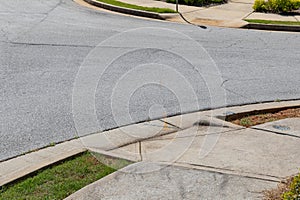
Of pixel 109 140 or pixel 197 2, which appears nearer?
pixel 109 140

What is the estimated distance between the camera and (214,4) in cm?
1795

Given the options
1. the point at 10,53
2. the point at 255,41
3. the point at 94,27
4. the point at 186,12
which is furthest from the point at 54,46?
the point at 186,12

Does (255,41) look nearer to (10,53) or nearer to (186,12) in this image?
(186,12)

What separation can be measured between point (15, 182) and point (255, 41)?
341 inches

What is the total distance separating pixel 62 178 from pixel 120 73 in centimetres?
429

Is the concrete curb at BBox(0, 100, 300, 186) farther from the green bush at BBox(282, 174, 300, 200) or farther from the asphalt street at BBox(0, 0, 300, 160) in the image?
the green bush at BBox(282, 174, 300, 200)

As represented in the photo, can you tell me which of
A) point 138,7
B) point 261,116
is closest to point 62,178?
point 261,116

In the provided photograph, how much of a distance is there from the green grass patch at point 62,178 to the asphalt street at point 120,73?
0.80 m

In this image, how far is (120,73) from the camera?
31.1 feet

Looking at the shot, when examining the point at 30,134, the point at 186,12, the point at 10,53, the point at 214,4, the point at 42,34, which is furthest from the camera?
the point at 214,4

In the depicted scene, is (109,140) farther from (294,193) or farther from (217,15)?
(217,15)

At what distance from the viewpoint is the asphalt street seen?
289 inches

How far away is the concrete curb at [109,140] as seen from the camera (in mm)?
5664

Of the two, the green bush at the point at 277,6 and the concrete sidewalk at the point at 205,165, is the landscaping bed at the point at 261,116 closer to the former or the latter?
the concrete sidewalk at the point at 205,165
